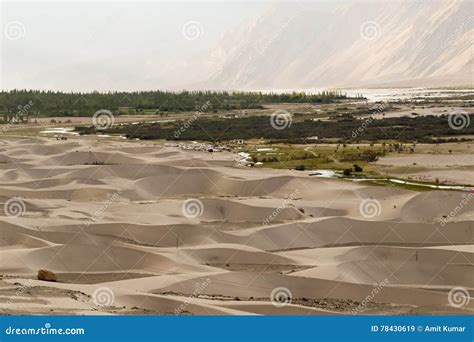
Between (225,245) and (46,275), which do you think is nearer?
(46,275)

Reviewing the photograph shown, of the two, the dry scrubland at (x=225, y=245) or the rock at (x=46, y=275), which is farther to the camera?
the rock at (x=46, y=275)

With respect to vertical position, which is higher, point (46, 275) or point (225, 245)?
point (225, 245)

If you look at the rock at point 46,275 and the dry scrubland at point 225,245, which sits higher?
the dry scrubland at point 225,245

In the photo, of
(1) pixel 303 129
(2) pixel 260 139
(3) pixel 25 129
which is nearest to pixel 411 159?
(2) pixel 260 139

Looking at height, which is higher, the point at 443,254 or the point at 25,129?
the point at 25,129

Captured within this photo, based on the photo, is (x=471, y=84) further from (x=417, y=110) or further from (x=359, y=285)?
(x=359, y=285)

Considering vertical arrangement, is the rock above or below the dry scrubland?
below

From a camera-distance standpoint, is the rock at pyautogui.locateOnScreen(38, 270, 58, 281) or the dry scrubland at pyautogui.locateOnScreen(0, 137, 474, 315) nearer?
the dry scrubland at pyautogui.locateOnScreen(0, 137, 474, 315)

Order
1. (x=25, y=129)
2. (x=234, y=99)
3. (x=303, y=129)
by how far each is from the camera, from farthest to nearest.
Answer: (x=234, y=99), (x=25, y=129), (x=303, y=129)
